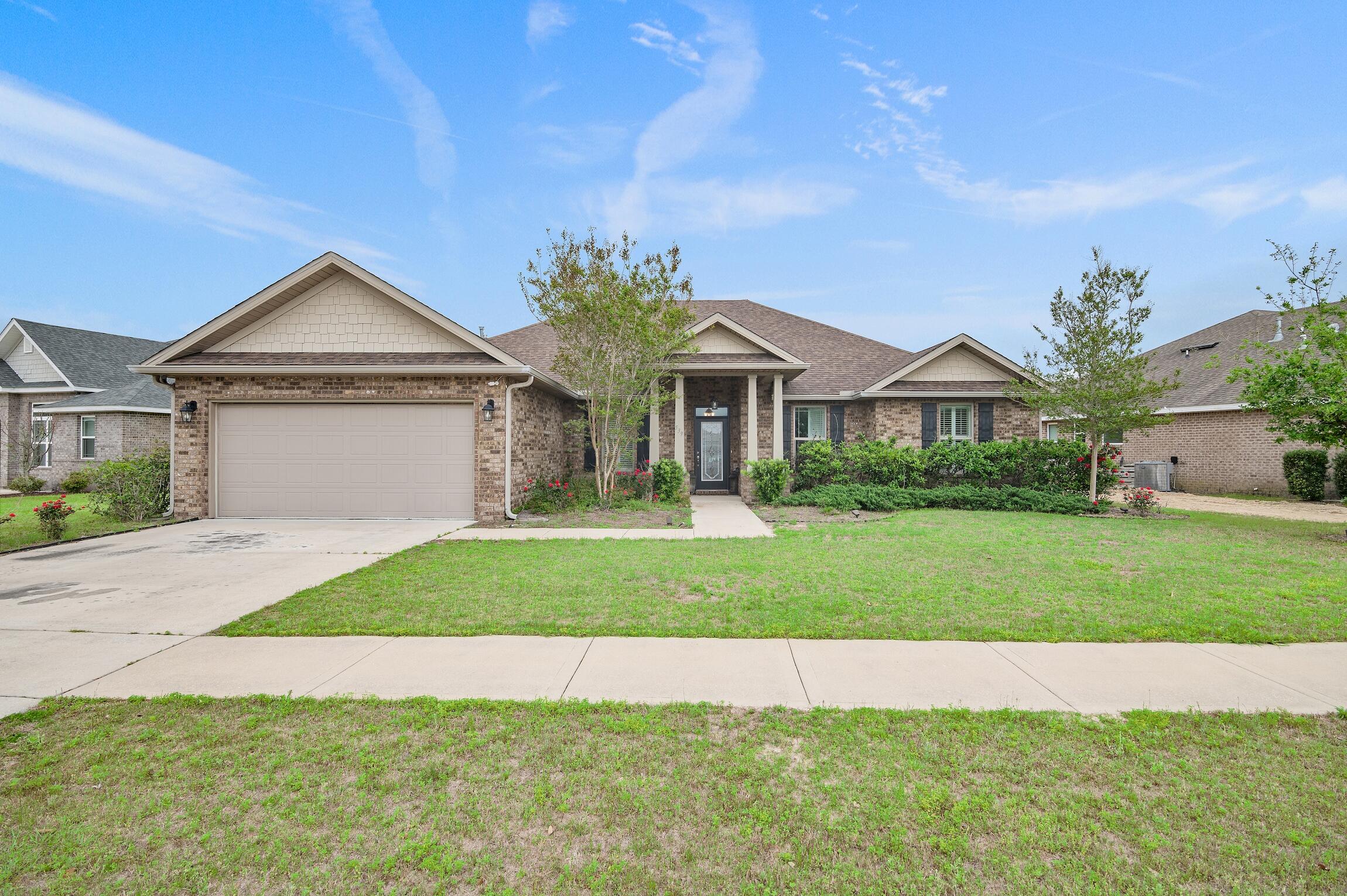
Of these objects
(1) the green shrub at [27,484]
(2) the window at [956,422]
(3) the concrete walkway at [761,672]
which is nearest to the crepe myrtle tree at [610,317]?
(2) the window at [956,422]

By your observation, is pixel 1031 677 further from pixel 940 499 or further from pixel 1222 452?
pixel 1222 452

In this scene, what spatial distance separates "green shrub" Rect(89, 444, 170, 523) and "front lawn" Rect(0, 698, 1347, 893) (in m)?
11.2

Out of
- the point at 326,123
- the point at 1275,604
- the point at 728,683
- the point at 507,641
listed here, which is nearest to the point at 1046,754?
the point at 728,683

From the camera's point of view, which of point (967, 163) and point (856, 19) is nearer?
point (856, 19)

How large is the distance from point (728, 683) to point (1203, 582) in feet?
21.6

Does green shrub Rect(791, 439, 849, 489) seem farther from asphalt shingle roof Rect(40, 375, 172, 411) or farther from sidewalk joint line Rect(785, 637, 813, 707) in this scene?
asphalt shingle roof Rect(40, 375, 172, 411)

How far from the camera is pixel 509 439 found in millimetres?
11969

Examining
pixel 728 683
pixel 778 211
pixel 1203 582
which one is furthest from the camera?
pixel 778 211

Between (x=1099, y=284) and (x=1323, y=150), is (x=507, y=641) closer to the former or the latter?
(x=1099, y=284)

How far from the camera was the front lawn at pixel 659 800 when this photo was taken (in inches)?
83.9

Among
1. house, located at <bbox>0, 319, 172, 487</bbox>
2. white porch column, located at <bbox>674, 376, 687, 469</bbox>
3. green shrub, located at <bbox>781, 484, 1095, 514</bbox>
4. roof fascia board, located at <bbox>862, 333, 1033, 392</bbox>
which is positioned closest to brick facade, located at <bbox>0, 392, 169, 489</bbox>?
house, located at <bbox>0, 319, 172, 487</bbox>

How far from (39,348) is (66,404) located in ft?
9.38

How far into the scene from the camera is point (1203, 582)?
6.70 m

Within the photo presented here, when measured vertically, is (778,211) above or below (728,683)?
above
